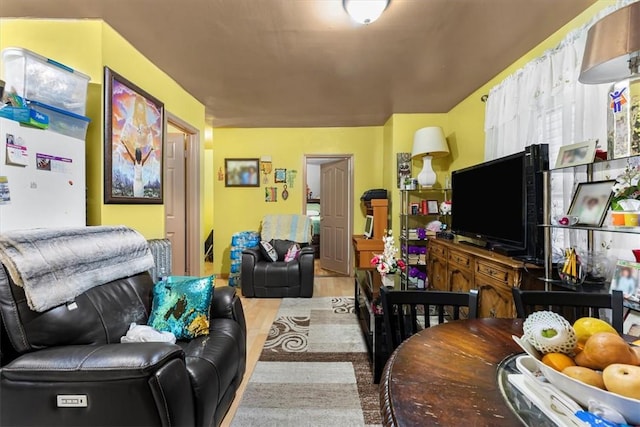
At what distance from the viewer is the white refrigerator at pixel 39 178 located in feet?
4.76

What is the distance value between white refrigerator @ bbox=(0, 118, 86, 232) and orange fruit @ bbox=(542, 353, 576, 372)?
7.36 feet

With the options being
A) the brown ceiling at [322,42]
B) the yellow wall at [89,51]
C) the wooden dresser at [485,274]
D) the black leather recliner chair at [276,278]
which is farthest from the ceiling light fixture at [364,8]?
the black leather recliner chair at [276,278]

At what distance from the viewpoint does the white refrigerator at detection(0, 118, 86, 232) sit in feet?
4.76

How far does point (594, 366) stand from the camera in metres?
0.64

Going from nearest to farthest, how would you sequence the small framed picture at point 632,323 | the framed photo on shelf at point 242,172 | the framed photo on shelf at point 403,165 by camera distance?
the small framed picture at point 632,323 < the framed photo on shelf at point 403,165 < the framed photo on shelf at point 242,172

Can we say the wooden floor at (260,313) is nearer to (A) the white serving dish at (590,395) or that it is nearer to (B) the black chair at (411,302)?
(B) the black chair at (411,302)

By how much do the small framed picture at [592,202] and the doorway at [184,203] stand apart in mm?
3587

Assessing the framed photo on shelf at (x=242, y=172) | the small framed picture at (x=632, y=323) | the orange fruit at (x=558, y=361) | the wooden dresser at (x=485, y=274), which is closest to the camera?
the orange fruit at (x=558, y=361)

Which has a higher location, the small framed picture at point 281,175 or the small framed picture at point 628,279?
the small framed picture at point 281,175

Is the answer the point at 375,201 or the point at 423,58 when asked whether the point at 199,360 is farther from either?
the point at 375,201

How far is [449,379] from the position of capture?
2.52ft

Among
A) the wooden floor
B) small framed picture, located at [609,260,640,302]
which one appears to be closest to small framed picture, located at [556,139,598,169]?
small framed picture, located at [609,260,640,302]

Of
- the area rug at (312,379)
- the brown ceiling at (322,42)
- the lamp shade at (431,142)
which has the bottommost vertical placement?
the area rug at (312,379)

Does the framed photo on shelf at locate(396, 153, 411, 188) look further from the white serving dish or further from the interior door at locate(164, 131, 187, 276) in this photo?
the white serving dish
